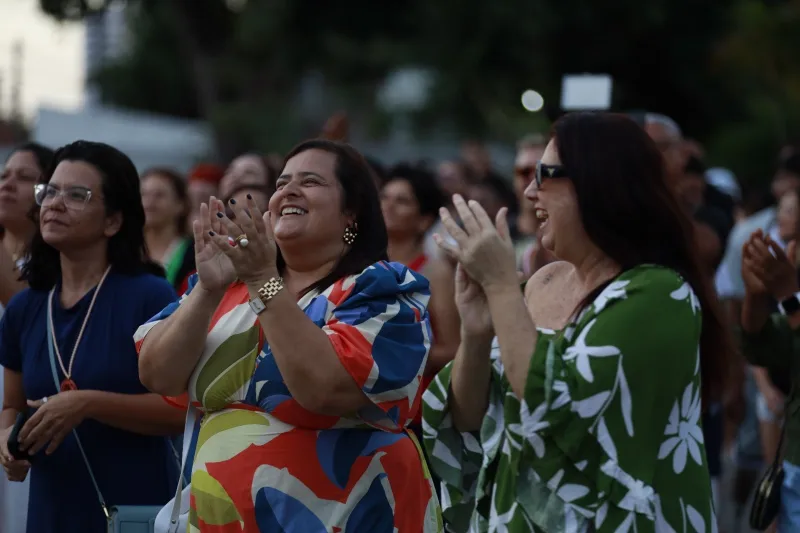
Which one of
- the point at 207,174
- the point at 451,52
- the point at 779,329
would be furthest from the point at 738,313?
the point at 451,52

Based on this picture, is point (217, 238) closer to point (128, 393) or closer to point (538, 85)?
point (128, 393)

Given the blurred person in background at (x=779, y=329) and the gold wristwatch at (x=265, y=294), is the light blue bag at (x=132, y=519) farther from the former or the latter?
the blurred person in background at (x=779, y=329)

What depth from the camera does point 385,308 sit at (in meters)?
3.89

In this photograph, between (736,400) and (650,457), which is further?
(736,400)

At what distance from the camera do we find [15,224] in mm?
6031

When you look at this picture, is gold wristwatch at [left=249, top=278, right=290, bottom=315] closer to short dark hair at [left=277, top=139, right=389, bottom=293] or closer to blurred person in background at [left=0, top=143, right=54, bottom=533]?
short dark hair at [left=277, top=139, right=389, bottom=293]

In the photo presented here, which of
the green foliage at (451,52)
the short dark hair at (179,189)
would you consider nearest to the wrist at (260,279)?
the short dark hair at (179,189)

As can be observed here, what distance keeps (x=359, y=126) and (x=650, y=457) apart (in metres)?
23.2

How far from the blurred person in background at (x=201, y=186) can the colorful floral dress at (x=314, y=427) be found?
4.86m

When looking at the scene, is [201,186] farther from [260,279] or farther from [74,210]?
[260,279]

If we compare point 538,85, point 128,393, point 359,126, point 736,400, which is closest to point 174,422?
point 128,393

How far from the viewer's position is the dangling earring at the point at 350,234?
419cm

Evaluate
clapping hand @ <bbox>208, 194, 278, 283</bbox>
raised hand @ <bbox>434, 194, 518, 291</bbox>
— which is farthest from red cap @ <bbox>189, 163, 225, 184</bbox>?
raised hand @ <bbox>434, 194, 518, 291</bbox>

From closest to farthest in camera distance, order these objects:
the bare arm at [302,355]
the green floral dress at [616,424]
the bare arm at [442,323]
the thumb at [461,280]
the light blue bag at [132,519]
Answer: the green floral dress at [616,424], the thumb at [461,280], the bare arm at [302,355], the light blue bag at [132,519], the bare arm at [442,323]
